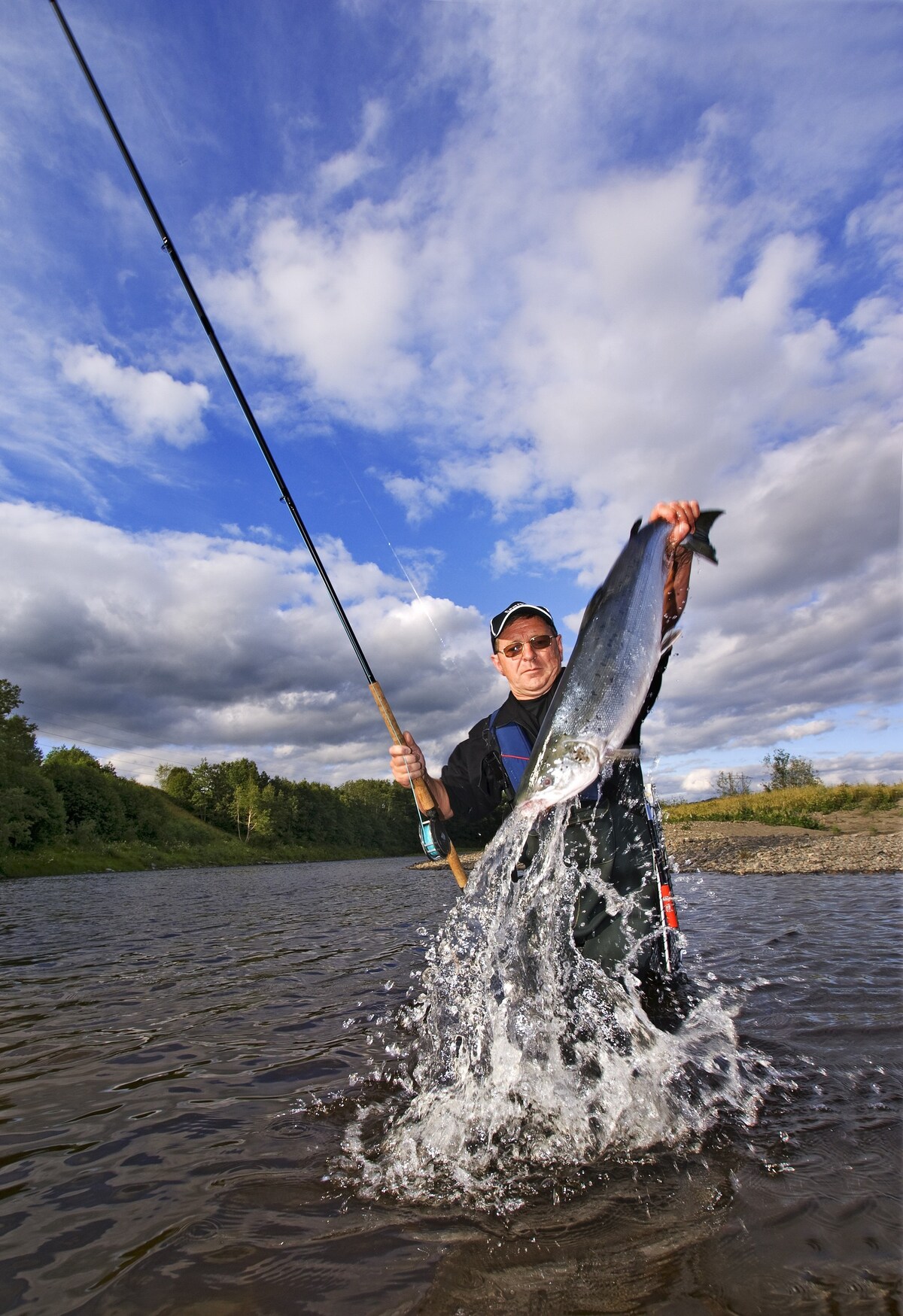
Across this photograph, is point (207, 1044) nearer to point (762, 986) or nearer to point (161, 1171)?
point (161, 1171)

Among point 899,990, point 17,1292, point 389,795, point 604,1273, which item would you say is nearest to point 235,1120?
point 17,1292

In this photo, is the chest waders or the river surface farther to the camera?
the chest waders

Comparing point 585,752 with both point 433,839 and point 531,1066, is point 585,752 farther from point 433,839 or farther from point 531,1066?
point 531,1066

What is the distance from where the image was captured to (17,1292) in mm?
2223

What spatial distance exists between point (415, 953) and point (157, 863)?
49.2 m

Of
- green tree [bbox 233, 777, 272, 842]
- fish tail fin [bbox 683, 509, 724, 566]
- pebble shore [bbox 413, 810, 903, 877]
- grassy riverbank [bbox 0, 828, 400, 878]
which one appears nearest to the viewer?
fish tail fin [bbox 683, 509, 724, 566]

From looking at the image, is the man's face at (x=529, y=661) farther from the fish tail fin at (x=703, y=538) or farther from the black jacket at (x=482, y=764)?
the fish tail fin at (x=703, y=538)

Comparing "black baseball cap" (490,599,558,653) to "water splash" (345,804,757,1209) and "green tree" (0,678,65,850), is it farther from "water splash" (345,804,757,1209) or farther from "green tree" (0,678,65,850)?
"green tree" (0,678,65,850)

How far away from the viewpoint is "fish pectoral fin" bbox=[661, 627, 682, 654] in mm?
4333

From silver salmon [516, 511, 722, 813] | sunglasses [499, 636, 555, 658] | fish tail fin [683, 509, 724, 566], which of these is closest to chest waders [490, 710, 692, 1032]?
silver salmon [516, 511, 722, 813]

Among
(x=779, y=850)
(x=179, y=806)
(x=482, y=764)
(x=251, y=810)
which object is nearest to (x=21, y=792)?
(x=779, y=850)

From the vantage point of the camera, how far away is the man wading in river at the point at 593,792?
420cm

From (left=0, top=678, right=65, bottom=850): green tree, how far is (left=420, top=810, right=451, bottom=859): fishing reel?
128 ft

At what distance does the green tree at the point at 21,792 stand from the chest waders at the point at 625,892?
4002 centimetres
